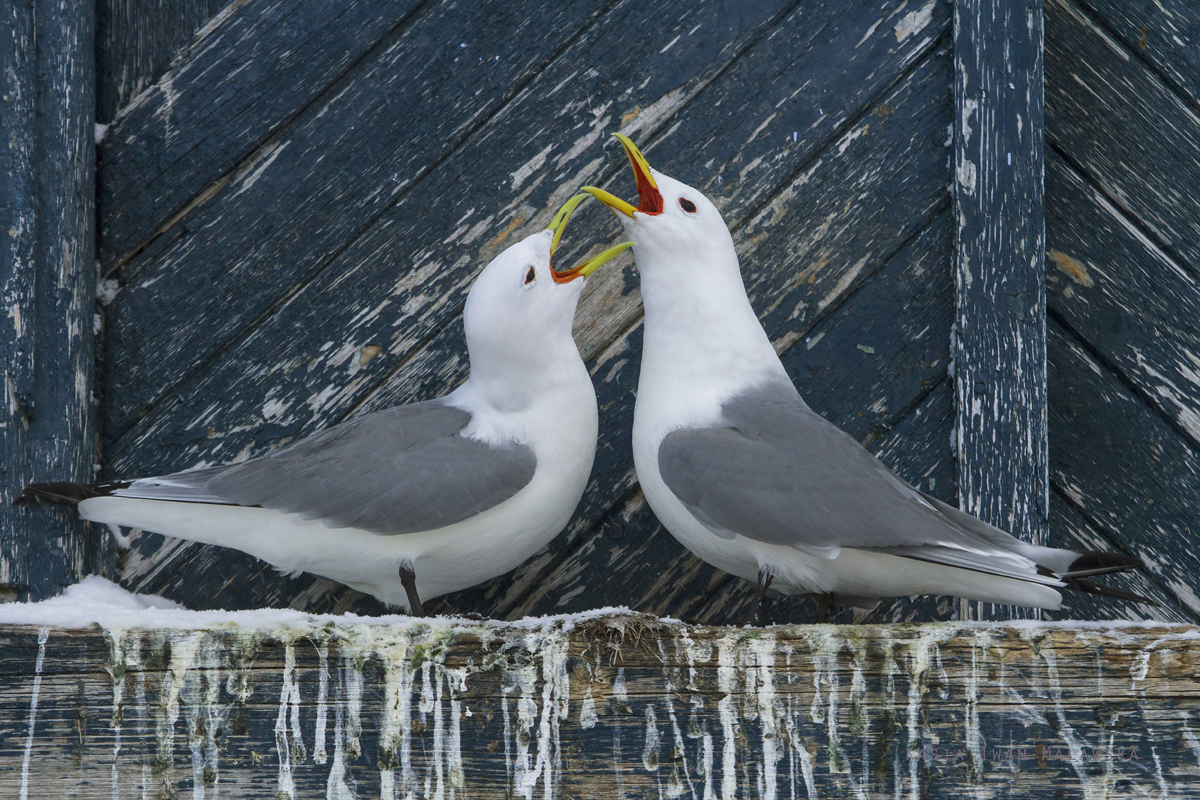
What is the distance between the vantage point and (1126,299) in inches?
73.7

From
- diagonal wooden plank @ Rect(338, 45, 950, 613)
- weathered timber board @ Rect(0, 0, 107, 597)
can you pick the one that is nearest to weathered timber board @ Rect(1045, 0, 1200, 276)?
diagonal wooden plank @ Rect(338, 45, 950, 613)

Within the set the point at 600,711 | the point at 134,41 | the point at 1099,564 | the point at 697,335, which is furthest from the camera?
the point at 134,41

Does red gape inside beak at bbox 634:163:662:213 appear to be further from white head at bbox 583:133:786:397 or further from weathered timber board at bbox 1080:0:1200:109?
weathered timber board at bbox 1080:0:1200:109

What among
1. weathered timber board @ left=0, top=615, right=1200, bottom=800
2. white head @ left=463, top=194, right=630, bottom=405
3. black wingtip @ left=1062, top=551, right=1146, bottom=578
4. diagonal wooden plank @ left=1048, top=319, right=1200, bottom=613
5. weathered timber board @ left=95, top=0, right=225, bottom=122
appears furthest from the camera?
diagonal wooden plank @ left=1048, top=319, right=1200, bottom=613

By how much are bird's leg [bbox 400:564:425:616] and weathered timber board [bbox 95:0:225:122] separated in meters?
0.99

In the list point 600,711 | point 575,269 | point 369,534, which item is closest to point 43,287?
point 369,534

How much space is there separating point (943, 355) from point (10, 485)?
1.56 metres

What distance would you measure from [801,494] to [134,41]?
1.39 meters

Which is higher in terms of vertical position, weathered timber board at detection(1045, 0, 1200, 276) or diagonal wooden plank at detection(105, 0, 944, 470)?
weathered timber board at detection(1045, 0, 1200, 276)

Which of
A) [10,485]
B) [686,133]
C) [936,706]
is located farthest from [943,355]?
[10,485]

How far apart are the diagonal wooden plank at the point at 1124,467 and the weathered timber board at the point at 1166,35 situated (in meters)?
0.51

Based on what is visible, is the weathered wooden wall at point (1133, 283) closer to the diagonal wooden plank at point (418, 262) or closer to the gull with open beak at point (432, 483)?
the diagonal wooden plank at point (418, 262)

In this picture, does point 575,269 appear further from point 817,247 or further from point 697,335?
point 817,247

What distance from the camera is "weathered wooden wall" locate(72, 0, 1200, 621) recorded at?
172cm
